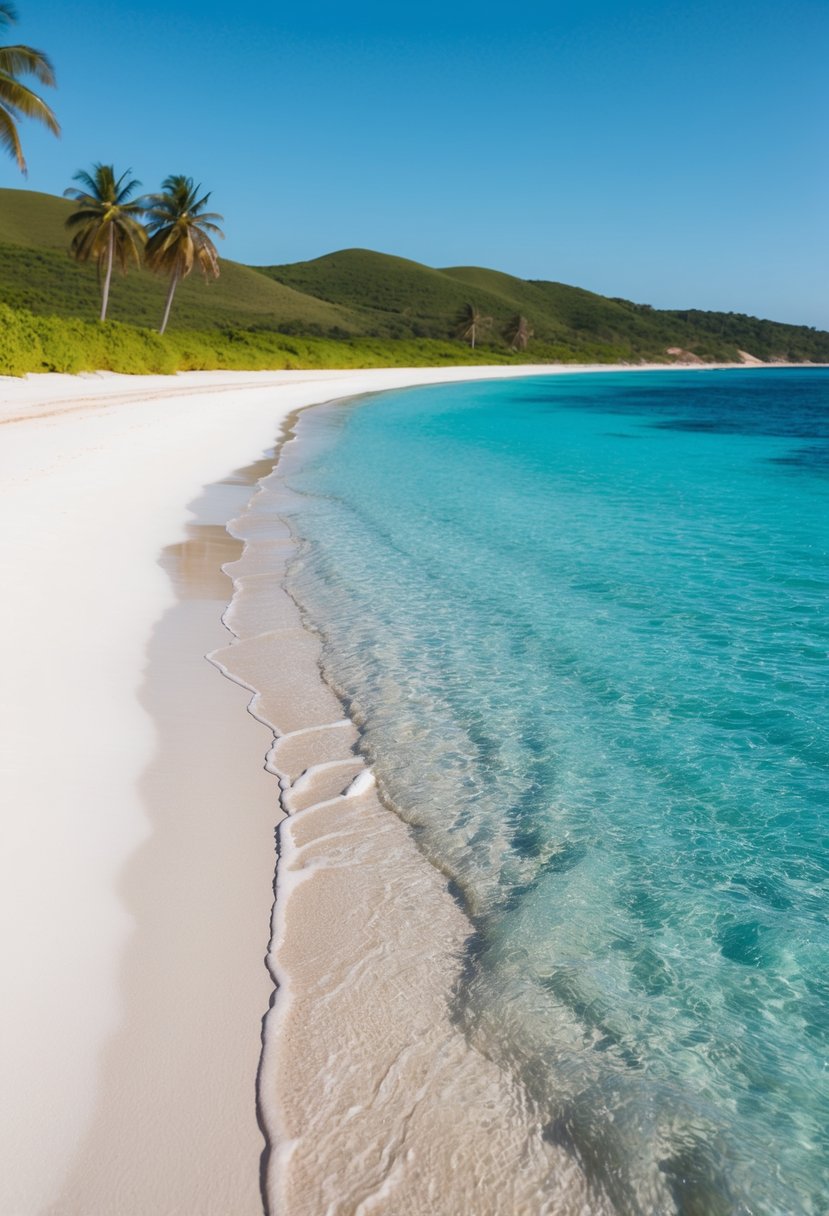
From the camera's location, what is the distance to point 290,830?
3605 millimetres

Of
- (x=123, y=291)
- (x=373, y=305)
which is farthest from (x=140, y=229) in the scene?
(x=373, y=305)

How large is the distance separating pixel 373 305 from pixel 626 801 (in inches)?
4695

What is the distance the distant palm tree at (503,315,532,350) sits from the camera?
295 ft

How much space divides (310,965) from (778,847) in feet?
6.57

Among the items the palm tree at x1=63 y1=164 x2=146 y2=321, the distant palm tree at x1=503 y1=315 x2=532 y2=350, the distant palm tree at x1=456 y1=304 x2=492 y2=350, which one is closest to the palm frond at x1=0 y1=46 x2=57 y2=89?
the palm tree at x1=63 y1=164 x2=146 y2=321

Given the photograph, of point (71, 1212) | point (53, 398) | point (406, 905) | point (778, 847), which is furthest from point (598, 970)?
point (53, 398)

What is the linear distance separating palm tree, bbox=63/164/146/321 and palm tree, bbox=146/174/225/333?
1.24 meters

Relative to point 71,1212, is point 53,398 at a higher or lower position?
lower

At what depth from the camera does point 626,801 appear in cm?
402

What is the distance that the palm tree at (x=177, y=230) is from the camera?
1694 inches

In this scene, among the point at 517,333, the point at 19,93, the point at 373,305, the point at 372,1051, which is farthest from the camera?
the point at 373,305

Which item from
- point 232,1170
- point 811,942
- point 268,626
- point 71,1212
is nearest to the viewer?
point 71,1212

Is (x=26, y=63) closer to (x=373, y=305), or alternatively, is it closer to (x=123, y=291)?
(x=123, y=291)

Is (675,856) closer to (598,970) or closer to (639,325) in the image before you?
(598,970)
